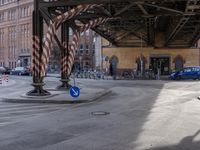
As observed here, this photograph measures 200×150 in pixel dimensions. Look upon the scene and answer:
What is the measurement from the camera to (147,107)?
674 inches

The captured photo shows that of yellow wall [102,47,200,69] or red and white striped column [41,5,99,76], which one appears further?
yellow wall [102,47,200,69]

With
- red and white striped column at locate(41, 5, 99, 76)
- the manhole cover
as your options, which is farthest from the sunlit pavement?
red and white striped column at locate(41, 5, 99, 76)

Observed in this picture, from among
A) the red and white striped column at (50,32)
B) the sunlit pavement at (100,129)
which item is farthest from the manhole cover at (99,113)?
the red and white striped column at (50,32)

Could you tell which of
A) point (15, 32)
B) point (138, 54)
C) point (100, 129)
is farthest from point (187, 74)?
point (15, 32)

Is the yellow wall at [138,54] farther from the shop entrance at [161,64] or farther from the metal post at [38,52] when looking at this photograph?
the metal post at [38,52]

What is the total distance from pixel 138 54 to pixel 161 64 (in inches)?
138

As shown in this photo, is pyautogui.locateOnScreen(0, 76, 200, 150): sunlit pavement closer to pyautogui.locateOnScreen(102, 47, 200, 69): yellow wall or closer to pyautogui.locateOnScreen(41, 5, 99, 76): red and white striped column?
pyautogui.locateOnScreen(41, 5, 99, 76): red and white striped column

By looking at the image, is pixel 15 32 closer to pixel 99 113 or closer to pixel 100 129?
pixel 99 113

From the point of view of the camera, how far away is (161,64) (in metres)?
60.5

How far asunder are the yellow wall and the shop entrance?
0.57 m

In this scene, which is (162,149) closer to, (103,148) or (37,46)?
(103,148)

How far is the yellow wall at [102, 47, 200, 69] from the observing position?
59250mm

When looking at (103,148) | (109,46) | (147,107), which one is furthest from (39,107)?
(109,46)

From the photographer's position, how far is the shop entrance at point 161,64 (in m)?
59.8
